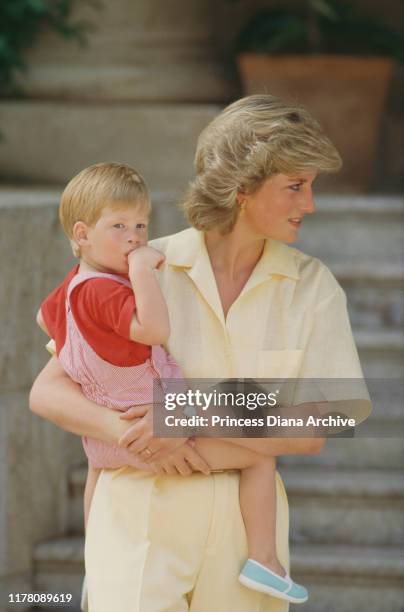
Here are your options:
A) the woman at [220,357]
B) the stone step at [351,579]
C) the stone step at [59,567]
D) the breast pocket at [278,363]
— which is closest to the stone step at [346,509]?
the stone step at [351,579]

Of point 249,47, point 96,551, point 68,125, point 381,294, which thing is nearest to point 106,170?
point 96,551

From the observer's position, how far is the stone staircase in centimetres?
410

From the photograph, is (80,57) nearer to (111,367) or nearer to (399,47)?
(399,47)

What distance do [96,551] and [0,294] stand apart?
148 centimetres

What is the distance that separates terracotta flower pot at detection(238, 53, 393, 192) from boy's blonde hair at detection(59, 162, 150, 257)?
10.7 ft

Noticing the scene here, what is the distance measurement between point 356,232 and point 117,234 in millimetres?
2813

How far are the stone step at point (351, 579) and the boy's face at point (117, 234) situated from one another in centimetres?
185

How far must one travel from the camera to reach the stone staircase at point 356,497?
161 inches

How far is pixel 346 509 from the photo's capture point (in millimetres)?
4297

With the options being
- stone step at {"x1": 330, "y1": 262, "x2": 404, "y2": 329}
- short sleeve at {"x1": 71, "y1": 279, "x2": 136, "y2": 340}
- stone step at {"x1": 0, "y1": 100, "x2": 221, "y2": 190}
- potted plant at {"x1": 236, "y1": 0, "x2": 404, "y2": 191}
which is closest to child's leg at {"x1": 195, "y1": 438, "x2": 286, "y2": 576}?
short sleeve at {"x1": 71, "y1": 279, "x2": 136, "y2": 340}

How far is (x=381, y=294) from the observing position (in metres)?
4.95

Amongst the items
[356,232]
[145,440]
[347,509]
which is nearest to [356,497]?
[347,509]

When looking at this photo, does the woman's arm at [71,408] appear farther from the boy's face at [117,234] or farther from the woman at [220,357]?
the boy's face at [117,234]

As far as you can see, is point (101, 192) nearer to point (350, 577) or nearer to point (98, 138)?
point (350, 577)
